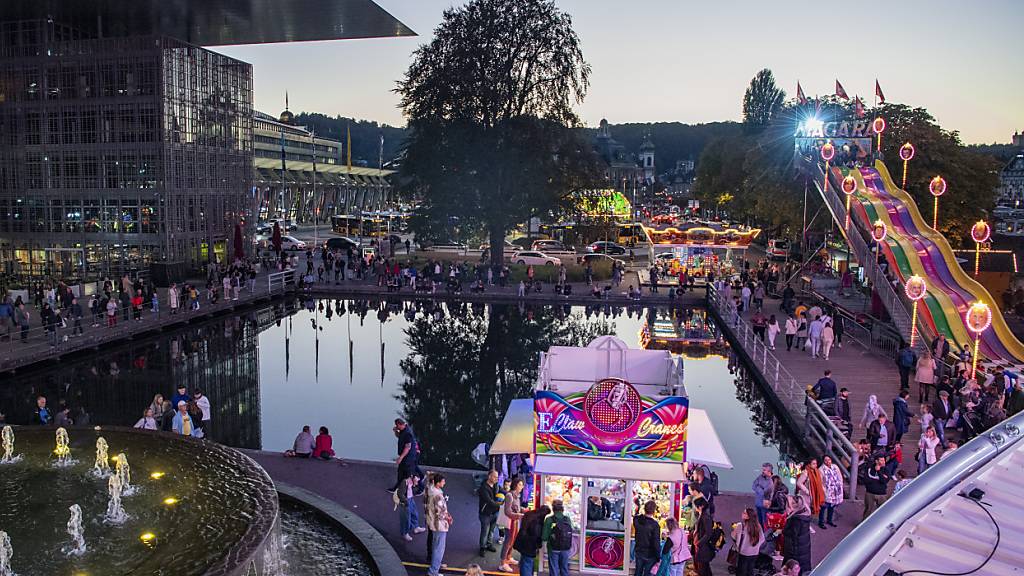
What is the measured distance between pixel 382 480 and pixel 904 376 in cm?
1400

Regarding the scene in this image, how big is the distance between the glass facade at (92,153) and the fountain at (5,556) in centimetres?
3762

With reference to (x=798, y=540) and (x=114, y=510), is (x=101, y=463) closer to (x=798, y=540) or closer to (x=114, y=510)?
(x=114, y=510)

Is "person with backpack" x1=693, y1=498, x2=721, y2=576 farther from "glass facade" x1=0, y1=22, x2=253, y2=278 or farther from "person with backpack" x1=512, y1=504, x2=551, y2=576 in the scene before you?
"glass facade" x1=0, y1=22, x2=253, y2=278

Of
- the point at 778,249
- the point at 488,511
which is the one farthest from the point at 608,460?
the point at 778,249

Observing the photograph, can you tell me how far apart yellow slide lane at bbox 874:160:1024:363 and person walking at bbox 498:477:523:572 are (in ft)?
61.2

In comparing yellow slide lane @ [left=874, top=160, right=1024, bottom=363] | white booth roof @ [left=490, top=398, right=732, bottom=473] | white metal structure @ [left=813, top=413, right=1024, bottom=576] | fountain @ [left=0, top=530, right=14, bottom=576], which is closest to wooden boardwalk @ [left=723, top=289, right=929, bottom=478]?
yellow slide lane @ [left=874, top=160, right=1024, bottom=363]

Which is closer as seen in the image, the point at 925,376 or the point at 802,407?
the point at 802,407

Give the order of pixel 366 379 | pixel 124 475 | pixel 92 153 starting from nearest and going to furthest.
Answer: pixel 124 475
pixel 366 379
pixel 92 153

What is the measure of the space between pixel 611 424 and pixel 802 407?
32.5 ft

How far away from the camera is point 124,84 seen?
44.0m

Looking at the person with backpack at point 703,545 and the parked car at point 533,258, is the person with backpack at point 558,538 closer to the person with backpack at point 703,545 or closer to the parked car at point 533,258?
the person with backpack at point 703,545

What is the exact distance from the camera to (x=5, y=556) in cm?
883

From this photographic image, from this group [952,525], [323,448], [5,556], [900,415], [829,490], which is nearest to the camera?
[952,525]

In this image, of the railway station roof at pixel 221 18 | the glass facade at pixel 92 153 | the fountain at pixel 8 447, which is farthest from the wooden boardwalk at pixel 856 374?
the glass facade at pixel 92 153
